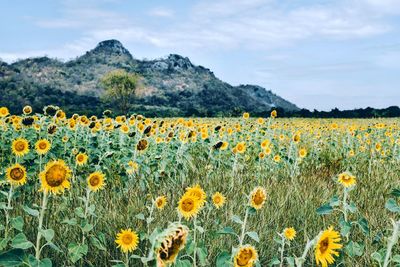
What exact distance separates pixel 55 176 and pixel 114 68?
124m

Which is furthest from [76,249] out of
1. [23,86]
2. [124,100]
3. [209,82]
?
[209,82]

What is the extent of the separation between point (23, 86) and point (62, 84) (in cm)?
2304

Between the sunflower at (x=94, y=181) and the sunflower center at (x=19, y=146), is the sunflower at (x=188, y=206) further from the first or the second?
the sunflower center at (x=19, y=146)

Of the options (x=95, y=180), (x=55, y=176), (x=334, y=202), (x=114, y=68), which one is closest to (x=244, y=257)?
(x=334, y=202)

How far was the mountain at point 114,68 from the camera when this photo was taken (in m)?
81.8

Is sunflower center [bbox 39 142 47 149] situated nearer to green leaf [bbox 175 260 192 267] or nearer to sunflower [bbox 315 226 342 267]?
green leaf [bbox 175 260 192 267]

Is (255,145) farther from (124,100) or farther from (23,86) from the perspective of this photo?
(23,86)

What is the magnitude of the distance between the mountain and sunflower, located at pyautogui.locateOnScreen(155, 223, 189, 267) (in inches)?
2883

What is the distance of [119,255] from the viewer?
3596 millimetres

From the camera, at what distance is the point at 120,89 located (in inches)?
2891

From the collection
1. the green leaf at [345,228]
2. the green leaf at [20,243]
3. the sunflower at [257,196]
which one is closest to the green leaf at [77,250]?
the green leaf at [20,243]

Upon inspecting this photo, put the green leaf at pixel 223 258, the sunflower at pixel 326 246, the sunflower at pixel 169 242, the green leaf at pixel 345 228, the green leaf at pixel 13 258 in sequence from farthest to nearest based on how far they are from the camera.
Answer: the green leaf at pixel 345 228 < the green leaf at pixel 223 258 < the green leaf at pixel 13 258 < the sunflower at pixel 326 246 < the sunflower at pixel 169 242

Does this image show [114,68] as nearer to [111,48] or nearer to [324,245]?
[111,48]

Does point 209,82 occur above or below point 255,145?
above
